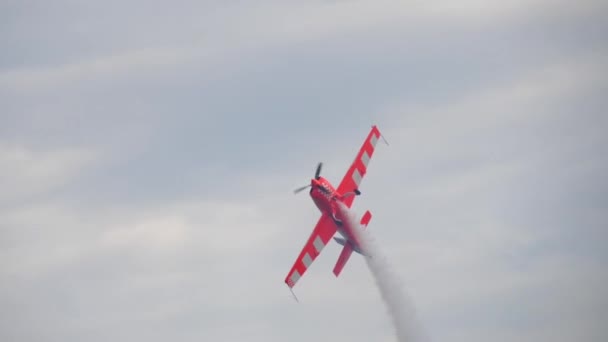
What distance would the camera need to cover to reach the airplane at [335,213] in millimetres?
65312

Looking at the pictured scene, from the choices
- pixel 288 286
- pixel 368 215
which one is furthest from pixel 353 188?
pixel 288 286

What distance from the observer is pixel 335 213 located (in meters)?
65.6

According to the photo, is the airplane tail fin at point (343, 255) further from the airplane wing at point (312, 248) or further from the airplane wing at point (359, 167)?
the airplane wing at point (359, 167)

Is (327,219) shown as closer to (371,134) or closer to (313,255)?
(313,255)

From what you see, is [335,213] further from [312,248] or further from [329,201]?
[312,248]

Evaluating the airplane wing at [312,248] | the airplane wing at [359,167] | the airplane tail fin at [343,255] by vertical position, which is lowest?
the airplane tail fin at [343,255]

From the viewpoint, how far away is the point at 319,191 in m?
65.0

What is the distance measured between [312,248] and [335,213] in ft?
15.0

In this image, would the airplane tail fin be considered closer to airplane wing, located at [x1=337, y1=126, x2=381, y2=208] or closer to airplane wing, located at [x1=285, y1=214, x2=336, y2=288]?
airplane wing, located at [x1=285, y1=214, x2=336, y2=288]

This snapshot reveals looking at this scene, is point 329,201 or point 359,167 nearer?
point 329,201

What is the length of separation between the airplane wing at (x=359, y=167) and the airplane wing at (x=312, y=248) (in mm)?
2497

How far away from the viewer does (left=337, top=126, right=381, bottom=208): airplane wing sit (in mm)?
66812

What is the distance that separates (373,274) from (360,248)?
246 cm

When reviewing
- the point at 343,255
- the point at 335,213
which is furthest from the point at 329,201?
the point at 343,255
